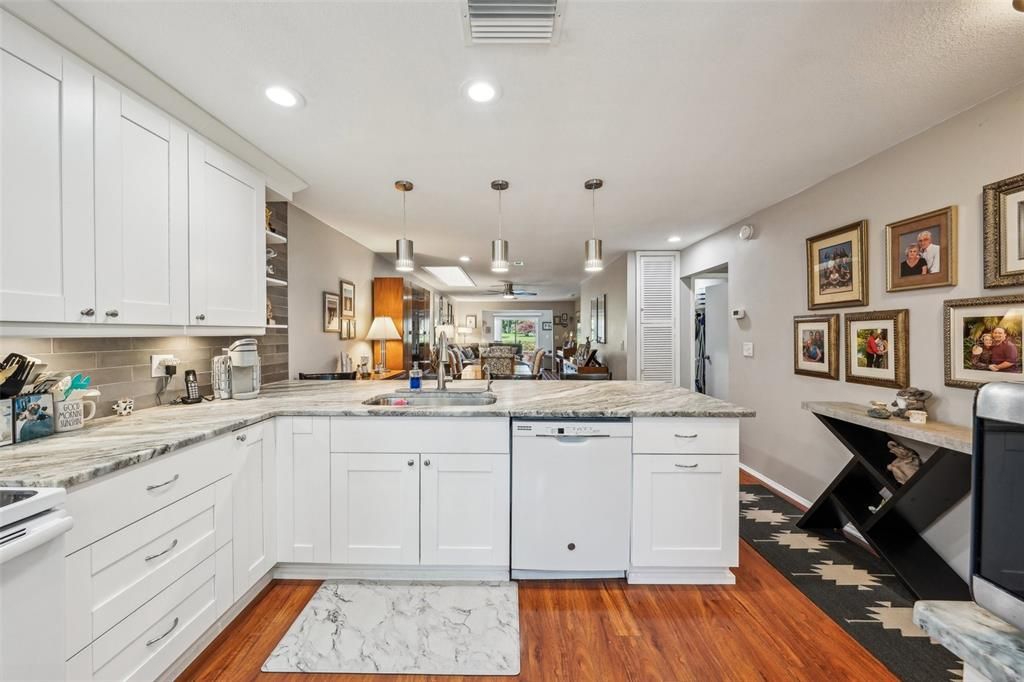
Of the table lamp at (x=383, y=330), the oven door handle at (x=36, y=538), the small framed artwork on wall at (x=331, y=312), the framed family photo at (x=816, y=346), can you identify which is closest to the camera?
the oven door handle at (x=36, y=538)

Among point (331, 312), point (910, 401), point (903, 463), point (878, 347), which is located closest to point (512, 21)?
point (910, 401)

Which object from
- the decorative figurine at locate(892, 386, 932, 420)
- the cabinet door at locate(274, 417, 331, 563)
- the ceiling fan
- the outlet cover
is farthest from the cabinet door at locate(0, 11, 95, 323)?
the ceiling fan

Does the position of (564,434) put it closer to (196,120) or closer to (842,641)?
(842,641)

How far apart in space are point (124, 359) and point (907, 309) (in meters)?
4.20

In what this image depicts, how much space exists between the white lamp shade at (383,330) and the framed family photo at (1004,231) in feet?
15.4

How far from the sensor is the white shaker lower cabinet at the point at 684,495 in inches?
80.1

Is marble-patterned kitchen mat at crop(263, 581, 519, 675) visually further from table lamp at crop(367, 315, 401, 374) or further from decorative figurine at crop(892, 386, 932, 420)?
table lamp at crop(367, 315, 401, 374)

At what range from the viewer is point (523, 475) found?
207 cm

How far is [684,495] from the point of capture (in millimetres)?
2049

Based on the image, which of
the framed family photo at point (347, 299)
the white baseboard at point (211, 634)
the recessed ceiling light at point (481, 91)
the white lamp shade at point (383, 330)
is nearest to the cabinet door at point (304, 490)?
the white baseboard at point (211, 634)

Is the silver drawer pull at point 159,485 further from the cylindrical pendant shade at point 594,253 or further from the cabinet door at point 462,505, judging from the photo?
the cylindrical pendant shade at point 594,253

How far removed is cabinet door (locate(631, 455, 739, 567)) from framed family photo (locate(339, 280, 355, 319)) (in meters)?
3.53

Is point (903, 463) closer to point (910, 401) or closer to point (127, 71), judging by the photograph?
point (910, 401)

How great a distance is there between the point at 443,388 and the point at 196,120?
191cm
